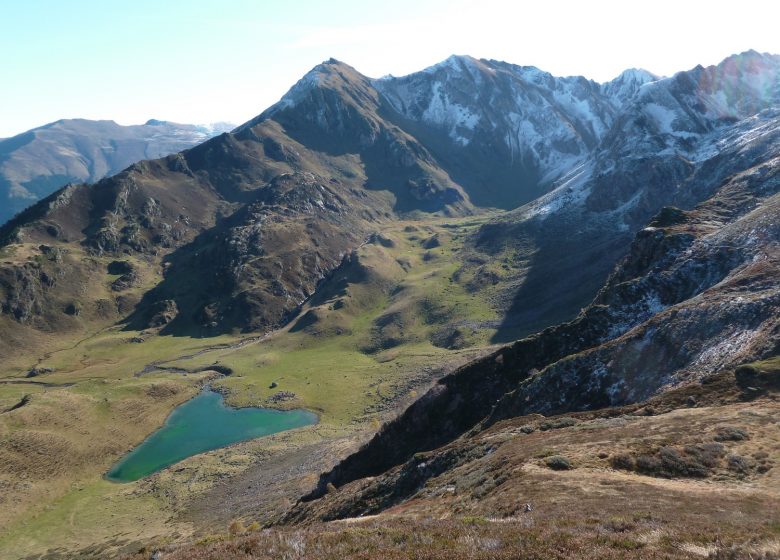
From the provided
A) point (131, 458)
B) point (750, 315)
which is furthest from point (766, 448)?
point (131, 458)

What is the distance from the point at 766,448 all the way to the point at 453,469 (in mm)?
24130

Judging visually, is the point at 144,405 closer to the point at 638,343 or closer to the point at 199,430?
the point at 199,430

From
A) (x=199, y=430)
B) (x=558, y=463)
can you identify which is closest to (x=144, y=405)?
(x=199, y=430)

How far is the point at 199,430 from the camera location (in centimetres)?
13638

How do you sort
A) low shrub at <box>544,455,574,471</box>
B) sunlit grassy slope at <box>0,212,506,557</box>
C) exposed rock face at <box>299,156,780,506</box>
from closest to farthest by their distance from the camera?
low shrub at <box>544,455,574,471</box> → exposed rock face at <box>299,156,780,506</box> → sunlit grassy slope at <box>0,212,506,557</box>

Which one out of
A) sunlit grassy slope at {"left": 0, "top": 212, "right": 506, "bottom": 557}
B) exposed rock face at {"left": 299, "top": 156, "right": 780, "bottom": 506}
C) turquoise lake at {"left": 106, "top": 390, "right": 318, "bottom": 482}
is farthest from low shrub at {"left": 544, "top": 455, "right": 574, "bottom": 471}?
turquoise lake at {"left": 106, "top": 390, "right": 318, "bottom": 482}

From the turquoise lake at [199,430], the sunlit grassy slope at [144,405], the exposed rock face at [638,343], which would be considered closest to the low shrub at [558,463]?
the exposed rock face at [638,343]

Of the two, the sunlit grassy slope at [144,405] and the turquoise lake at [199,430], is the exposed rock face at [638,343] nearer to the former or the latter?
the sunlit grassy slope at [144,405]

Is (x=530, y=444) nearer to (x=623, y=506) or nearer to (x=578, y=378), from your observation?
(x=623, y=506)

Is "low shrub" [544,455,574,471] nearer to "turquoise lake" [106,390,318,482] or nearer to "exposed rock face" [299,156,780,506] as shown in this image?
"exposed rock face" [299,156,780,506]

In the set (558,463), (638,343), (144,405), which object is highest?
(558,463)

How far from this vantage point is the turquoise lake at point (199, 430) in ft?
388

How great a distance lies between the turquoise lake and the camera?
118 meters

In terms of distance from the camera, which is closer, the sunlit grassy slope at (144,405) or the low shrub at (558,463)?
the low shrub at (558,463)
